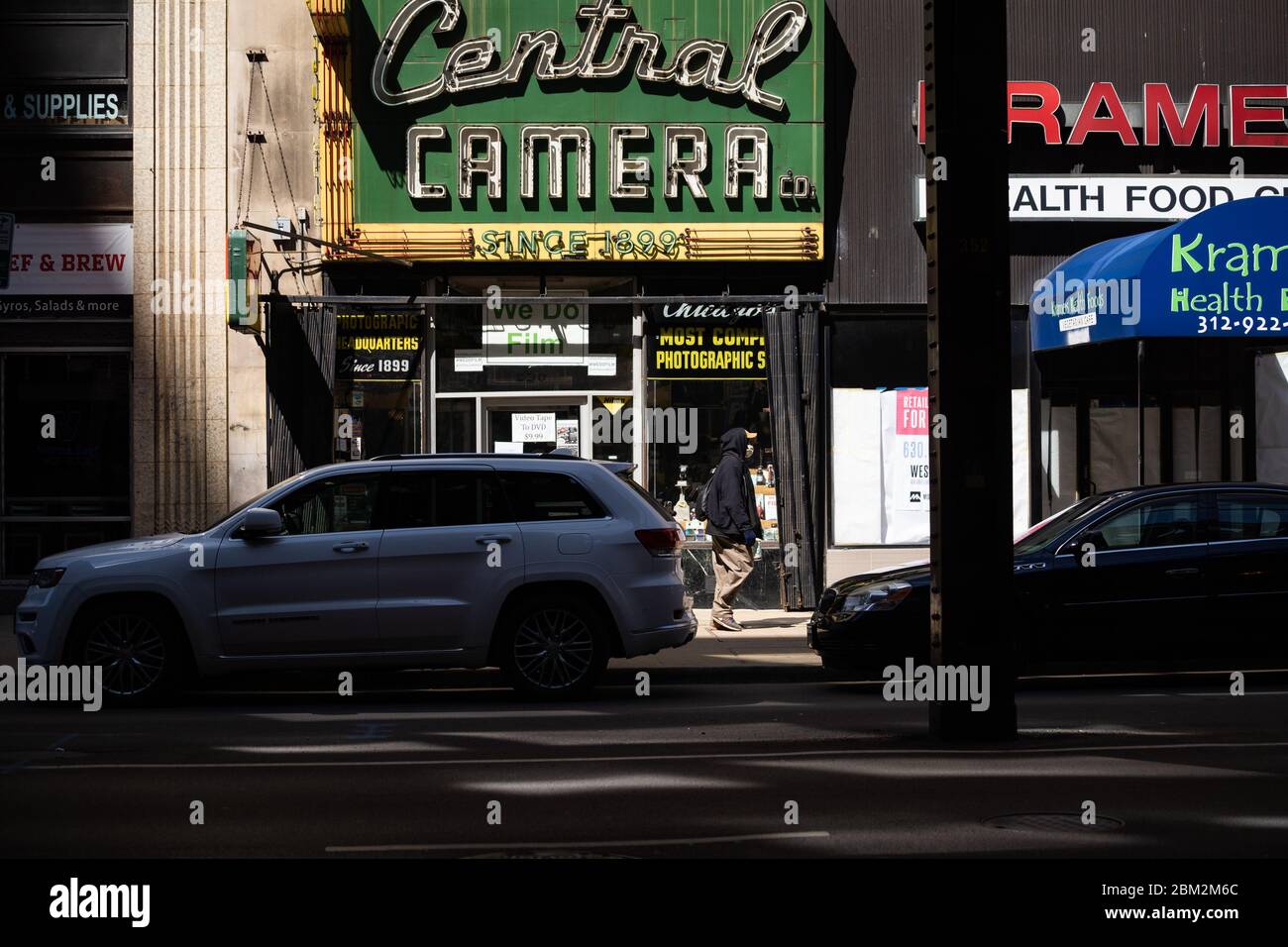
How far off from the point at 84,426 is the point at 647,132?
24.9 feet

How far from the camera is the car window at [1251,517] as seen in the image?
1202 cm

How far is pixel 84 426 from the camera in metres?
18.1

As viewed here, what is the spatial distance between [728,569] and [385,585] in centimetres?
556

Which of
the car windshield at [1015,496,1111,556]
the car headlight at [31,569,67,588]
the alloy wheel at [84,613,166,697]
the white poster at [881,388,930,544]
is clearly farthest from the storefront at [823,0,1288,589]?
the car headlight at [31,569,67,588]

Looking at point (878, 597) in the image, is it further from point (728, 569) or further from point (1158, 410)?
point (1158, 410)

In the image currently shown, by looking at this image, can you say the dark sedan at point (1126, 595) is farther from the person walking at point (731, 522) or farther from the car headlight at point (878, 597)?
the person walking at point (731, 522)

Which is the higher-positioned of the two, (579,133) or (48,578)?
(579,133)

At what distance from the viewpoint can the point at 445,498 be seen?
37.6 feet

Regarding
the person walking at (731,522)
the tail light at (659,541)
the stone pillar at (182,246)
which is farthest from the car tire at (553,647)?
the stone pillar at (182,246)

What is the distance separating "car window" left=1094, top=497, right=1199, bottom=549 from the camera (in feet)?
39.2

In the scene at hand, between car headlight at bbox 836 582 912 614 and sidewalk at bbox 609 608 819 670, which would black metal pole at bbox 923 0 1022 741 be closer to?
car headlight at bbox 836 582 912 614

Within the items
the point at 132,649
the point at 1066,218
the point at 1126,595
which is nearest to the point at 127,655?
the point at 132,649

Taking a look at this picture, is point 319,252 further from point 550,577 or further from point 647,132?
point 550,577

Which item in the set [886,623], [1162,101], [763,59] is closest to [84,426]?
[763,59]
